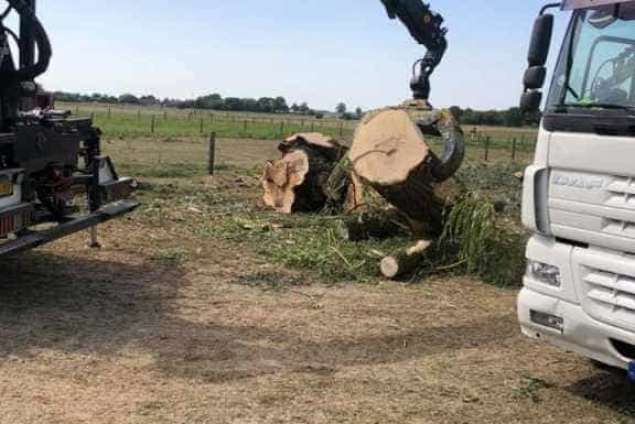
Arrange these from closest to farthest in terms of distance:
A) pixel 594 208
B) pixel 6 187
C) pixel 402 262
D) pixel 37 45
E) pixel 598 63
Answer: pixel 594 208
pixel 598 63
pixel 6 187
pixel 37 45
pixel 402 262

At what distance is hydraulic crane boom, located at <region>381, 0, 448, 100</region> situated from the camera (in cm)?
1146

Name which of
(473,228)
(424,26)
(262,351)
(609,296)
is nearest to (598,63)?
(609,296)

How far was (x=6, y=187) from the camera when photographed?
6453 mm

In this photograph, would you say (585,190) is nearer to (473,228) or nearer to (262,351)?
(262,351)

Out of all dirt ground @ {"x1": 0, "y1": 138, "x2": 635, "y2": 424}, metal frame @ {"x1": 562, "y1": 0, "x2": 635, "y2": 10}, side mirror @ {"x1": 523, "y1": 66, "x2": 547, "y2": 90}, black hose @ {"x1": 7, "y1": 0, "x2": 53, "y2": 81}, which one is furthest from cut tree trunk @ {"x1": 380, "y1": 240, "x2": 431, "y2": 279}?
black hose @ {"x1": 7, "y1": 0, "x2": 53, "y2": 81}

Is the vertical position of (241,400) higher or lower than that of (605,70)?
lower

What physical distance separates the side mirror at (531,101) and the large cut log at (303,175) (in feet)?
20.2

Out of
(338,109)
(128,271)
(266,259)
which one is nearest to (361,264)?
(266,259)

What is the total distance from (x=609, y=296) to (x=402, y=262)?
12.9ft

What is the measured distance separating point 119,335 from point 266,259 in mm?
3124

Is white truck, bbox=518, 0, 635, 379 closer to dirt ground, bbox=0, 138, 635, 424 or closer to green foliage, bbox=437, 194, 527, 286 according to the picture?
dirt ground, bbox=0, 138, 635, 424

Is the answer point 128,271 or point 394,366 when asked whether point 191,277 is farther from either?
point 394,366

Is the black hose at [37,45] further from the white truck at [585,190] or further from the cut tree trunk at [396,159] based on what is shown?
the white truck at [585,190]

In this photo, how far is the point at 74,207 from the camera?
313 inches
